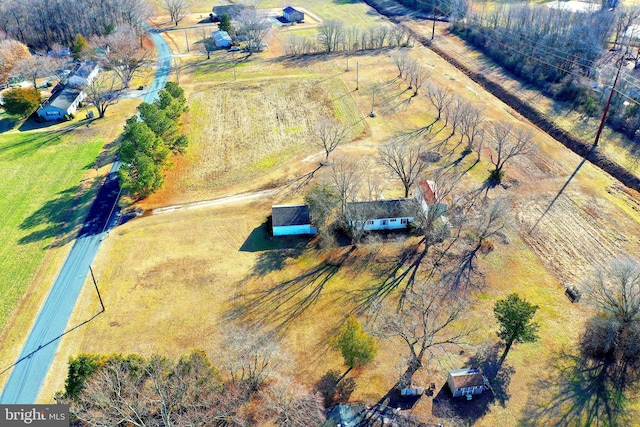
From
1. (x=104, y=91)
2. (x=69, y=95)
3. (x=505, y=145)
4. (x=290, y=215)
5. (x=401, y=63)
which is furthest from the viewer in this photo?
(x=401, y=63)

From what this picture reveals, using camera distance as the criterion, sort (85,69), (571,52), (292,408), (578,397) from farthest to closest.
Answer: (85,69) < (571,52) < (578,397) < (292,408)

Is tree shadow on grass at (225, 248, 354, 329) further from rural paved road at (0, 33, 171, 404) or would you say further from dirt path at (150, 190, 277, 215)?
dirt path at (150, 190, 277, 215)

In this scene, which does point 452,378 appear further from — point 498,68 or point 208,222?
point 498,68

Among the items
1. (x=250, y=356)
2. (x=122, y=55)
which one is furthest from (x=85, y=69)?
(x=250, y=356)

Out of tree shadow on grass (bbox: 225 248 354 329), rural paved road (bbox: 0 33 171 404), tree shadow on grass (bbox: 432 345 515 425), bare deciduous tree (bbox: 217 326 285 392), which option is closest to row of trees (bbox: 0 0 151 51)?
rural paved road (bbox: 0 33 171 404)

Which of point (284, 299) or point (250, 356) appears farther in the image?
point (284, 299)

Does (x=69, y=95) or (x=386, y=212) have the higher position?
(x=69, y=95)

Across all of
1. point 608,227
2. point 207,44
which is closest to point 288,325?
point 608,227

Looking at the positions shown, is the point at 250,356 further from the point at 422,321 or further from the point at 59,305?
the point at 59,305

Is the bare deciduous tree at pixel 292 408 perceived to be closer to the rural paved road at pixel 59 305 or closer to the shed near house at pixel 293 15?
the rural paved road at pixel 59 305

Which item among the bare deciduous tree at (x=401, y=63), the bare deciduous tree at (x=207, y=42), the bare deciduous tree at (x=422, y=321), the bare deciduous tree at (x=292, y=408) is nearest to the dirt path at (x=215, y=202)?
the bare deciduous tree at (x=422, y=321)
